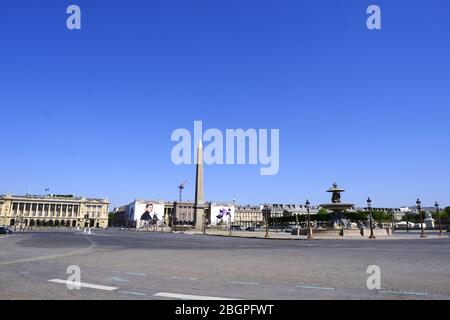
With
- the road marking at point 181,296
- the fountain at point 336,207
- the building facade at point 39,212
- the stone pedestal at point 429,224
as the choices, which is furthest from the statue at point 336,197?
the building facade at point 39,212

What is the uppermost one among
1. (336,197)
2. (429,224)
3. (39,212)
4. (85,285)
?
(336,197)

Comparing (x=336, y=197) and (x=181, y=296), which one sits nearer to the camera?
(x=181, y=296)

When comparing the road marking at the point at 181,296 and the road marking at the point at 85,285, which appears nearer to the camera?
the road marking at the point at 181,296

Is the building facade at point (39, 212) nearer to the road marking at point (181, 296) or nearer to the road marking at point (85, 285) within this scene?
the road marking at point (85, 285)

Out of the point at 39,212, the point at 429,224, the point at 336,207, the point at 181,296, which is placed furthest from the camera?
the point at 39,212

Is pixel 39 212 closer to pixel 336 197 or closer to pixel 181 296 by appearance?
pixel 336 197

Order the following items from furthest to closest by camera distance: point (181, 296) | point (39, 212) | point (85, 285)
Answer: point (39, 212) → point (85, 285) → point (181, 296)

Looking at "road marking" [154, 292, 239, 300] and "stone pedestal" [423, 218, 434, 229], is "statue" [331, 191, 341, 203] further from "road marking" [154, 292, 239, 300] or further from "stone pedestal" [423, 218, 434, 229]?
"stone pedestal" [423, 218, 434, 229]

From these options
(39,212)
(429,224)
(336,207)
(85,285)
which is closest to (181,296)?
(85,285)

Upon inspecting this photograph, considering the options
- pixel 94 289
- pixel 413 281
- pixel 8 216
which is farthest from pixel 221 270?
pixel 8 216
